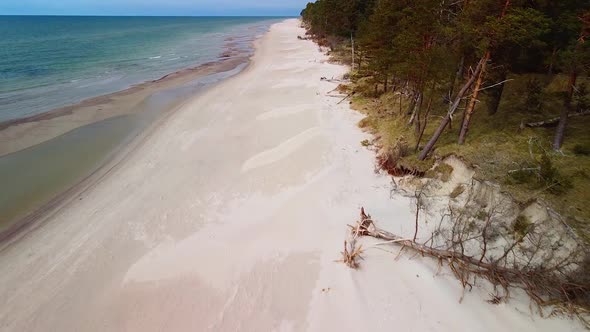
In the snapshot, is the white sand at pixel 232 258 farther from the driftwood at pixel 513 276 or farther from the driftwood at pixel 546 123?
the driftwood at pixel 546 123

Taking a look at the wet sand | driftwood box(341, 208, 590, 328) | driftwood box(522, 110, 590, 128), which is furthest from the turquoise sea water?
driftwood box(522, 110, 590, 128)

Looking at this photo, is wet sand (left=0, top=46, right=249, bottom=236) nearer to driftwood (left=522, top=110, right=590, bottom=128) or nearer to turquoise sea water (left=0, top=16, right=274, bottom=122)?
turquoise sea water (left=0, top=16, right=274, bottom=122)

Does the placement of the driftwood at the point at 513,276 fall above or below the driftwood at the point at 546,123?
below

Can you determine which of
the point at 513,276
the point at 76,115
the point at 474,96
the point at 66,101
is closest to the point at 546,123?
the point at 474,96

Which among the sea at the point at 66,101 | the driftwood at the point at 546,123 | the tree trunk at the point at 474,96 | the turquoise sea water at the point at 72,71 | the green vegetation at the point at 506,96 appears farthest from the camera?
the turquoise sea water at the point at 72,71

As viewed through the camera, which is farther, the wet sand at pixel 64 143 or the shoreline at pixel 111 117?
the wet sand at pixel 64 143

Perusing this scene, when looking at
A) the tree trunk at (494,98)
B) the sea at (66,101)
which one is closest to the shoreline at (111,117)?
the sea at (66,101)

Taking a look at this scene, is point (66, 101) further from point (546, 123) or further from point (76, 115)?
point (546, 123)

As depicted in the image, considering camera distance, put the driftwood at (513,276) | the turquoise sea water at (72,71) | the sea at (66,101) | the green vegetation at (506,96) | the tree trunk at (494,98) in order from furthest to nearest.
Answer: the turquoise sea water at (72,71) < the sea at (66,101) < the tree trunk at (494,98) < the green vegetation at (506,96) < the driftwood at (513,276)
